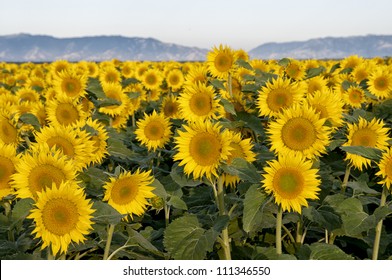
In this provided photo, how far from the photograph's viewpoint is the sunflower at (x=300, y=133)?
3.91 m

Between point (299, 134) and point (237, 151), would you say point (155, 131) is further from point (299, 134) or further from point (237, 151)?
point (299, 134)

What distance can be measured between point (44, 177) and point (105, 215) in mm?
546

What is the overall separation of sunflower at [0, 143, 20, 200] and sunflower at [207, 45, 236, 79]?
3.30m

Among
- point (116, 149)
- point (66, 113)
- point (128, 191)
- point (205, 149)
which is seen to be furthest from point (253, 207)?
point (66, 113)

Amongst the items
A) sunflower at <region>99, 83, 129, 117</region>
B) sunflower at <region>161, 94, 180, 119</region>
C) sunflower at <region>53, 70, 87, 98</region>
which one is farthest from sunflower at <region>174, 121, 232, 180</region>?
sunflower at <region>99, 83, 129, 117</region>

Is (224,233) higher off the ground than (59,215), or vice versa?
(59,215)

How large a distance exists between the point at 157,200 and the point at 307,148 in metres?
1.48

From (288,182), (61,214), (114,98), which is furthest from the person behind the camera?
(114,98)

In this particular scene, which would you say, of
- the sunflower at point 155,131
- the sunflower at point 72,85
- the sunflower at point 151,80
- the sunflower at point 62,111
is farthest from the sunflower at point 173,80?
the sunflower at point 62,111

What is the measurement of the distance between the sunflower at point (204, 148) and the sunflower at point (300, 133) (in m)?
0.54

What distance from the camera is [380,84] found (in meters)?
7.59

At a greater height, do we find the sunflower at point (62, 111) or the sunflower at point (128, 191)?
the sunflower at point (62, 111)

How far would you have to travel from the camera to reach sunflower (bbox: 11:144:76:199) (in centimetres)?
315

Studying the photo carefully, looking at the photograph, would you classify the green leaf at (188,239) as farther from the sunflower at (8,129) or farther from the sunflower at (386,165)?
the sunflower at (8,129)
